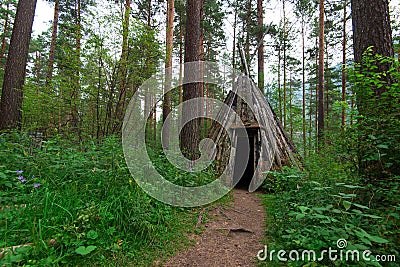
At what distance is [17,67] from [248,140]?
22.3ft

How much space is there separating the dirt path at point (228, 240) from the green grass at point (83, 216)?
21cm

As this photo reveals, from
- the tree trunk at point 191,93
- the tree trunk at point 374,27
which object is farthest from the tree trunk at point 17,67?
the tree trunk at point 374,27

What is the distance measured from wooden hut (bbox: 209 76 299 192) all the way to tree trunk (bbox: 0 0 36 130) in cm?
512

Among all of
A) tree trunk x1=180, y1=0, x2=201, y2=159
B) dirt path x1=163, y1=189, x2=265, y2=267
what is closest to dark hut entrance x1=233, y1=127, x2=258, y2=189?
tree trunk x1=180, y1=0, x2=201, y2=159

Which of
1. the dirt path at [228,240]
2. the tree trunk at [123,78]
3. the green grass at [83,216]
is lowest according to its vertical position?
the dirt path at [228,240]

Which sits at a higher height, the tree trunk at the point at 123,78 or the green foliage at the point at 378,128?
the tree trunk at the point at 123,78

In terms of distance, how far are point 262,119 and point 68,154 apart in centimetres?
490

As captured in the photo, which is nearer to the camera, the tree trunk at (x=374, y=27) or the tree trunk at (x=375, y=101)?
the tree trunk at (x=375, y=101)

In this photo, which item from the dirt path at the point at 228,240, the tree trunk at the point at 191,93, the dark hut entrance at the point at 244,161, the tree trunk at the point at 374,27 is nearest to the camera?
the dirt path at the point at 228,240

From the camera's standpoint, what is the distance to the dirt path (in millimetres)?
2336

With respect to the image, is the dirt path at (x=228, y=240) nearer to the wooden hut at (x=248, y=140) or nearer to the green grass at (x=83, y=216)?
the green grass at (x=83, y=216)

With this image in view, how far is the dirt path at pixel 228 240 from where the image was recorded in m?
2.34

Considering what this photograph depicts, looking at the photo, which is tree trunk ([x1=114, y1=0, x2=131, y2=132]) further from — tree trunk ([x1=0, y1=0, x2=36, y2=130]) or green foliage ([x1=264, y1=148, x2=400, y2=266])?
green foliage ([x1=264, y1=148, x2=400, y2=266])

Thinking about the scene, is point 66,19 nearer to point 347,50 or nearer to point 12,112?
point 12,112
